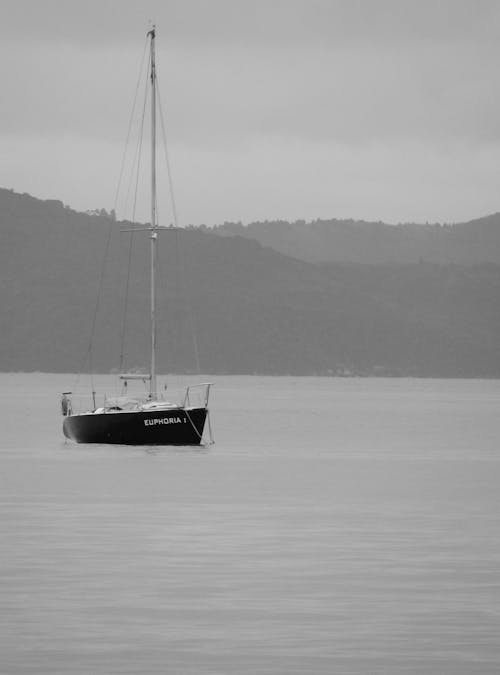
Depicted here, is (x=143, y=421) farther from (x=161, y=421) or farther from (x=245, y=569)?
(x=245, y=569)

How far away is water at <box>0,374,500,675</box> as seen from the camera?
787 inches

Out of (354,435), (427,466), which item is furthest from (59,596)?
(354,435)

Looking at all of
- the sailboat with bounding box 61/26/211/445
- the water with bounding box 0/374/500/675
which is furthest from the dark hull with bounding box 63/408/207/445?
the water with bounding box 0/374/500/675

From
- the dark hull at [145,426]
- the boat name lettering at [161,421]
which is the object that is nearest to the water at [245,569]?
the boat name lettering at [161,421]

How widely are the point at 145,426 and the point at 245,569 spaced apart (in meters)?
35.2

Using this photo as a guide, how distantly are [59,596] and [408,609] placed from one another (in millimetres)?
4675

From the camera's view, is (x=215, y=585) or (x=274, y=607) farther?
(x=215, y=585)

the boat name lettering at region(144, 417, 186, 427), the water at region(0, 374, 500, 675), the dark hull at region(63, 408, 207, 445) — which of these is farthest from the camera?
the dark hull at region(63, 408, 207, 445)

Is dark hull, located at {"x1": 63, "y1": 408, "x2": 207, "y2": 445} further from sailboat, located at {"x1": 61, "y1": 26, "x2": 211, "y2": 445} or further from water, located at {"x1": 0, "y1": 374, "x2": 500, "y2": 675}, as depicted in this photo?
water, located at {"x1": 0, "y1": 374, "x2": 500, "y2": 675}

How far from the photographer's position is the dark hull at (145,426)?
6219 cm

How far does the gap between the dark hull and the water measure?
3.77 m

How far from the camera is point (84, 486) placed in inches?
1869

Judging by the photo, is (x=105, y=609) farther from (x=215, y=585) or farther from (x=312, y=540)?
(x=312, y=540)

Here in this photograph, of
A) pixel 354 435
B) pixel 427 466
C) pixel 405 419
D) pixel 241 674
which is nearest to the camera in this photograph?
pixel 241 674
